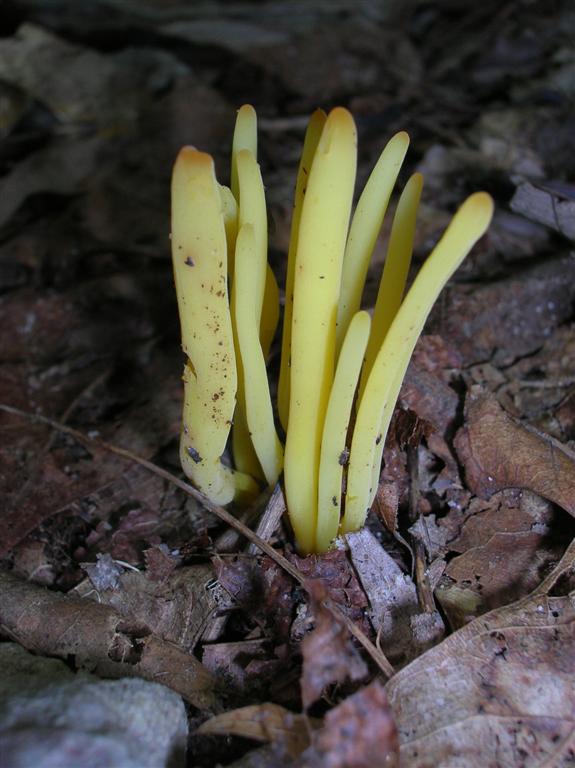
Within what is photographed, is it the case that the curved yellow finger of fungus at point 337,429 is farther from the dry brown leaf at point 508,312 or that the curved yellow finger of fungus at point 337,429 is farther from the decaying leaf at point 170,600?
the dry brown leaf at point 508,312

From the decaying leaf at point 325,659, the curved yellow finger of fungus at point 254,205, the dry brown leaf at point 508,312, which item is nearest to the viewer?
the decaying leaf at point 325,659

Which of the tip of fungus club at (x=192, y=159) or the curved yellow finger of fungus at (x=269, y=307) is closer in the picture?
the tip of fungus club at (x=192, y=159)

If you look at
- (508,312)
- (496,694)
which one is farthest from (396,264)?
(508,312)

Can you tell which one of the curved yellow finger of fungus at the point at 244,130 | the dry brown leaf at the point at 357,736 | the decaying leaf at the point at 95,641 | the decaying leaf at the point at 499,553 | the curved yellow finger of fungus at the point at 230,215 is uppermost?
the curved yellow finger of fungus at the point at 244,130

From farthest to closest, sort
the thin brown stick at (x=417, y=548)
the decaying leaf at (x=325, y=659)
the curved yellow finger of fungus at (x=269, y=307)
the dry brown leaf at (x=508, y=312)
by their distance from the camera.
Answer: the dry brown leaf at (x=508, y=312), the curved yellow finger of fungus at (x=269, y=307), the thin brown stick at (x=417, y=548), the decaying leaf at (x=325, y=659)

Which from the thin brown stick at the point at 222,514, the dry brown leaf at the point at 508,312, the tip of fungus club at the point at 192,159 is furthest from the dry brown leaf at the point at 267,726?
the dry brown leaf at the point at 508,312

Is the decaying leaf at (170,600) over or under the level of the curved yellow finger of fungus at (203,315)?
under

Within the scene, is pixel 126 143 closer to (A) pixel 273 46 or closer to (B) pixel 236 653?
(A) pixel 273 46
